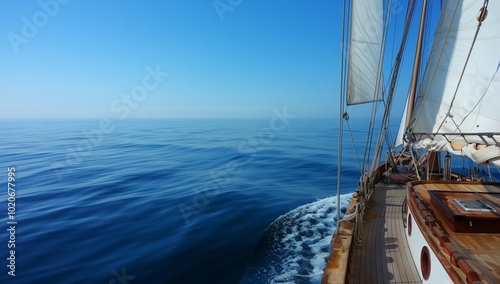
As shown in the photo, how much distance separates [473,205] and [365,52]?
443 cm

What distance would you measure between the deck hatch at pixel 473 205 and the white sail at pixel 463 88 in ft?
2.05

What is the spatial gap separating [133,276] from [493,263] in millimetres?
6538

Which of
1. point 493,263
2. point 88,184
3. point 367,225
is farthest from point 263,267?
point 88,184

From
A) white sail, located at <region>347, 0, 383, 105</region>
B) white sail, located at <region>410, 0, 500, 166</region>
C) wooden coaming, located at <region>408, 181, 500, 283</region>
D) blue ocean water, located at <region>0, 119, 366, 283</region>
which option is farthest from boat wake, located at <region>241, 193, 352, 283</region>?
white sail, located at <region>347, 0, 383, 105</region>

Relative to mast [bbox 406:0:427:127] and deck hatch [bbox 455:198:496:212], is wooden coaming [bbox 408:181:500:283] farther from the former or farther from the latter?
mast [bbox 406:0:427:127]

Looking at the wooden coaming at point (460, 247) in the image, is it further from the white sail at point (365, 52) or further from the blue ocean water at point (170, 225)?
the blue ocean water at point (170, 225)

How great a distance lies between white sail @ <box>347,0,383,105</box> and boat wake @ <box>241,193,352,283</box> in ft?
14.1

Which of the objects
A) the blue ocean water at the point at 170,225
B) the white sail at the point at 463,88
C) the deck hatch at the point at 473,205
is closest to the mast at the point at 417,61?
the white sail at the point at 463,88

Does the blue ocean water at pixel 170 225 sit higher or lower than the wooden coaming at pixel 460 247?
lower

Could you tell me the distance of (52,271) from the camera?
640 centimetres

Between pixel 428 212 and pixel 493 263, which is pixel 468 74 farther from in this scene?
pixel 493 263

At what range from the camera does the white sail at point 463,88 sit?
5119 mm

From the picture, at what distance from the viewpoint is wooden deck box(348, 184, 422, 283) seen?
4.21 m

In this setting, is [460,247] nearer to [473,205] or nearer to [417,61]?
[473,205]
